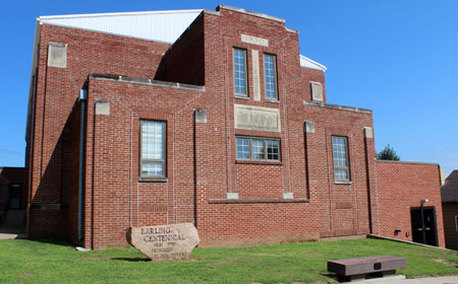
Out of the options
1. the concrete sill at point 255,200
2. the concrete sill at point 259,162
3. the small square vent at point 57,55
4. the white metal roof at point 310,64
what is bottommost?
the concrete sill at point 255,200

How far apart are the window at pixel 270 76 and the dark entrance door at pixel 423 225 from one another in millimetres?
10780

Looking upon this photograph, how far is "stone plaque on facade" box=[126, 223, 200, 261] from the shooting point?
1141cm

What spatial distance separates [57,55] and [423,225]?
68.0ft

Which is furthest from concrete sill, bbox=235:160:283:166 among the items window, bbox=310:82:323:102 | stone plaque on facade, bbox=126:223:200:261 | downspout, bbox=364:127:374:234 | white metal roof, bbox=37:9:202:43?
window, bbox=310:82:323:102

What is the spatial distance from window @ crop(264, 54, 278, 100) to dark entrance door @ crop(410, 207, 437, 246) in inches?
424

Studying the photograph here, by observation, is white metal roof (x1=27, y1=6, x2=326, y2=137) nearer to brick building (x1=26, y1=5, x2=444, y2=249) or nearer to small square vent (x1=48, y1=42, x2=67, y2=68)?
brick building (x1=26, y1=5, x2=444, y2=249)

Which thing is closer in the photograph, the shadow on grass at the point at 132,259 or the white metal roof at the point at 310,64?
the shadow on grass at the point at 132,259

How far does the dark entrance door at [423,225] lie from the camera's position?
22.8 meters

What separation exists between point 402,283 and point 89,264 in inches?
307

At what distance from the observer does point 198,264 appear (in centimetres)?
1091

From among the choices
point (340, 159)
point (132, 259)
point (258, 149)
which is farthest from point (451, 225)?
point (132, 259)

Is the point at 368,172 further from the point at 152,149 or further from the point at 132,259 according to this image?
the point at 132,259

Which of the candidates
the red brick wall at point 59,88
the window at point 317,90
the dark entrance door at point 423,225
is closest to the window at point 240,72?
the red brick wall at point 59,88

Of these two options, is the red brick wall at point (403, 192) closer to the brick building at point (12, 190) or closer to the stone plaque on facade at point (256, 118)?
the stone plaque on facade at point (256, 118)
